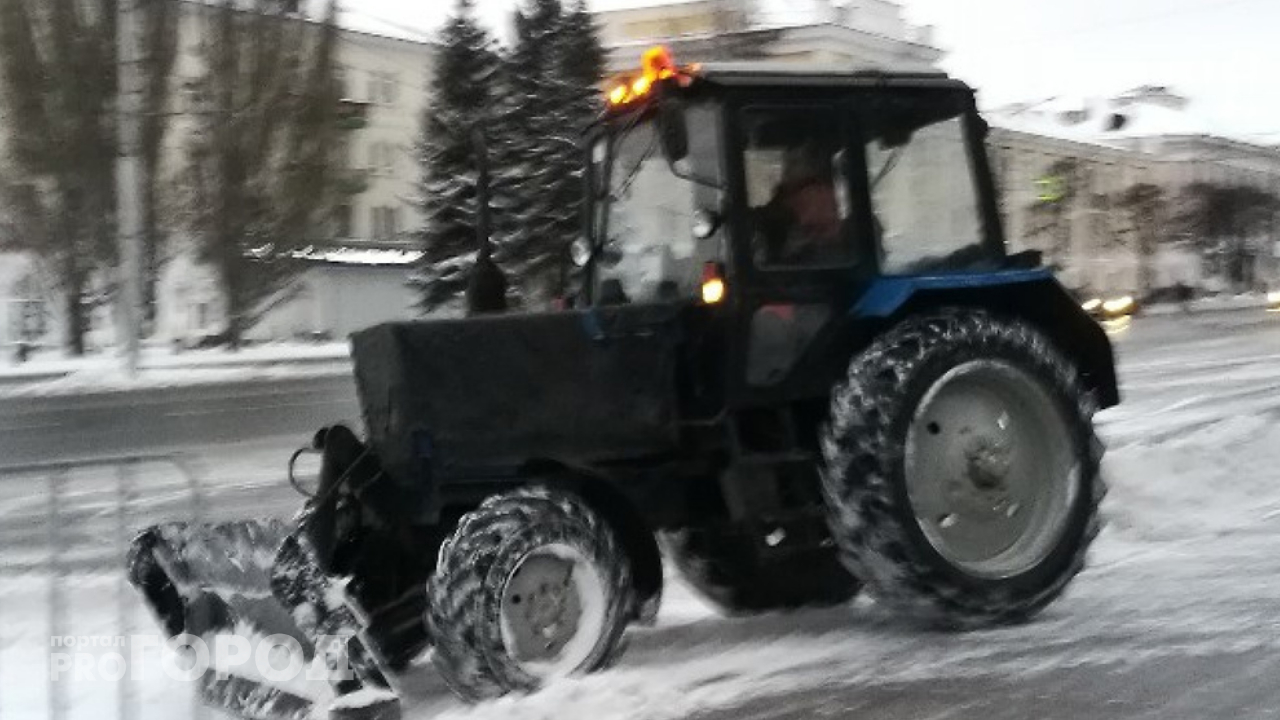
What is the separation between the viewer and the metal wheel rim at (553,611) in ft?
19.8

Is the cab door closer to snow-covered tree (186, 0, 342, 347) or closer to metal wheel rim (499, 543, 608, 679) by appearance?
metal wheel rim (499, 543, 608, 679)

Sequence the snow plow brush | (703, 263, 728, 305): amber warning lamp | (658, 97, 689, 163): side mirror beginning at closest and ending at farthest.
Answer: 1. the snow plow brush
2. (658, 97, 689, 163): side mirror
3. (703, 263, 728, 305): amber warning lamp

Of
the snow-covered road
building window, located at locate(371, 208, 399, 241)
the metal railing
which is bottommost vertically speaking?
the snow-covered road

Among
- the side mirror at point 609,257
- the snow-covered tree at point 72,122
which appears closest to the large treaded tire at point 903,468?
the side mirror at point 609,257

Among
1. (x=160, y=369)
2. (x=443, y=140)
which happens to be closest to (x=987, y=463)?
(x=160, y=369)

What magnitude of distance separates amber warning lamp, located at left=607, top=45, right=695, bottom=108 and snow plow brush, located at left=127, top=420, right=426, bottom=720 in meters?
1.96

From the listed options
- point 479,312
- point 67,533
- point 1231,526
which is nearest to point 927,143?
point 479,312

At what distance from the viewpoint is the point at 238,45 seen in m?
31.3

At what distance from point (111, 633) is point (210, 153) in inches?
976

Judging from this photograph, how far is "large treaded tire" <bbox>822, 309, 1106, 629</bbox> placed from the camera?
6.55 m

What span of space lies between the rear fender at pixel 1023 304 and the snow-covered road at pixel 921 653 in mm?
1099

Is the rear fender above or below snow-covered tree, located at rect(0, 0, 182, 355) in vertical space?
below

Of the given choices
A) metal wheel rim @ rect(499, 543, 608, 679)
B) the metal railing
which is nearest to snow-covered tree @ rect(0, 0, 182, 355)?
the metal railing

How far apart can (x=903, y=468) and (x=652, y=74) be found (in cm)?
196
